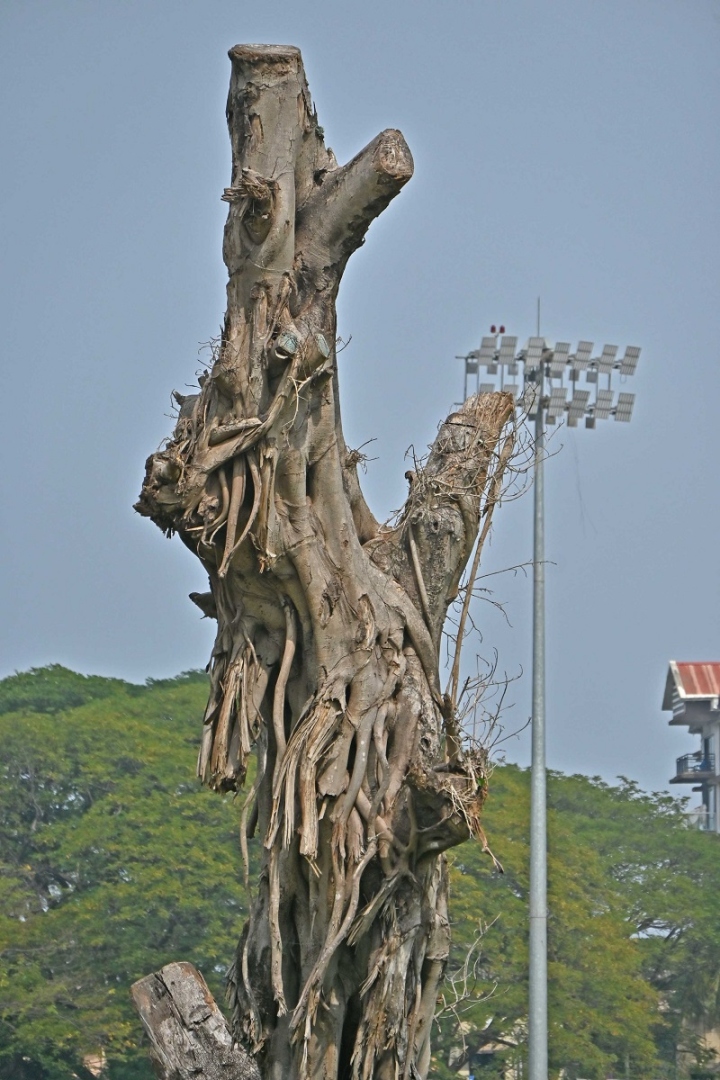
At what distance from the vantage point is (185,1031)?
4004 mm

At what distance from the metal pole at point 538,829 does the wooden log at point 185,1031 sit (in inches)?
347

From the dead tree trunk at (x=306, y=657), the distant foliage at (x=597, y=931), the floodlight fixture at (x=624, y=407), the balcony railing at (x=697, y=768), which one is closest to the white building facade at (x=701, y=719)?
the balcony railing at (x=697, y=768)

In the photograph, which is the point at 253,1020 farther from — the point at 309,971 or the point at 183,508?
the point at 183,508

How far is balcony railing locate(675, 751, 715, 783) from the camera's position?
1410 inches

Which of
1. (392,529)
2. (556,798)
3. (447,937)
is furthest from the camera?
(556,798)

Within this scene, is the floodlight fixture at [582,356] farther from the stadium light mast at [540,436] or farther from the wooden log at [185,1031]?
the wooden log at [185,1031]

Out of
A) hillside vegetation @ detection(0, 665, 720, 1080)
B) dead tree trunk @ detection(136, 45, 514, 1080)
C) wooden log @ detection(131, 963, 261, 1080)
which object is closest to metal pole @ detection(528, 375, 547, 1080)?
dead tree trunk @ detection(136, 45, 514, 1080)

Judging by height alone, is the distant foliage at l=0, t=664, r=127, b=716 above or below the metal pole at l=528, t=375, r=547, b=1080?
above

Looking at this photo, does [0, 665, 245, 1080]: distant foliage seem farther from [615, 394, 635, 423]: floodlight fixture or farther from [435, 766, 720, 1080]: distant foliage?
[615, 394, 635, 423]: floodlight fixture

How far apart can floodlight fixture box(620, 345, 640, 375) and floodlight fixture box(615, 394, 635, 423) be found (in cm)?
31

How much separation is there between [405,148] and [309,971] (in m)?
3.46

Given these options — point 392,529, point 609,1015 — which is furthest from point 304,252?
point 609,1015

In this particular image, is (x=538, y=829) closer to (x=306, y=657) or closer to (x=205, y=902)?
(x=306, y=657)

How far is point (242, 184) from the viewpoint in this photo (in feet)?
20.2
